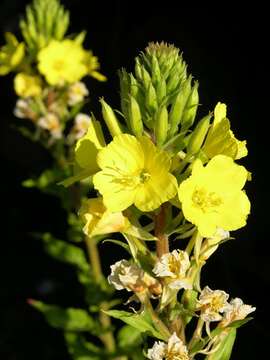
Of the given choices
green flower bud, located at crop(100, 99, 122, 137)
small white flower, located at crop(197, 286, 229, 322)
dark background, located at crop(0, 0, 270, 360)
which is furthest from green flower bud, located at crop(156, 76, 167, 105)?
dark background, located at crop(0, 0, 270, 360)

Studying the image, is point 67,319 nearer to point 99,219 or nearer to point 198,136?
point 99,219

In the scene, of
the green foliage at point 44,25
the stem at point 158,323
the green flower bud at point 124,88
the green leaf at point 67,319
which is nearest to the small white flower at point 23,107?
the green foliage at point 44,25

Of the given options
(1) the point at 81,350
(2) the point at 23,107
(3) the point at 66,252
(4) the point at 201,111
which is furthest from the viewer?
(4) the point at 201,111

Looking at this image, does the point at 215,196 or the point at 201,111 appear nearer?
the point at 215,196

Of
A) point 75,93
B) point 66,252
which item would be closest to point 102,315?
point 66,252

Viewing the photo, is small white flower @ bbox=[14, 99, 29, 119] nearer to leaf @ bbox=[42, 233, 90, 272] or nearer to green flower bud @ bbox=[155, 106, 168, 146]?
leaf @ bbox=[42, 233, 90, 272]

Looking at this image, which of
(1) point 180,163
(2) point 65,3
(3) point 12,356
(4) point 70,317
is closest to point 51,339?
(3) point 12,356
